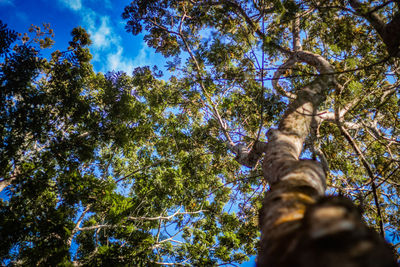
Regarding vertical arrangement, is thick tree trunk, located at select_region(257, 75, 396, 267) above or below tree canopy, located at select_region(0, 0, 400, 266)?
below

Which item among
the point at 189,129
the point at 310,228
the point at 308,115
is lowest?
the point at 310,228

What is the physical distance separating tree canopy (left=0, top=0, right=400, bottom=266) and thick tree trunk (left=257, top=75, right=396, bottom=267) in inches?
21.9

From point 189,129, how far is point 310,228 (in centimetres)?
819

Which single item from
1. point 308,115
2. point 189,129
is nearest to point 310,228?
point 308,115

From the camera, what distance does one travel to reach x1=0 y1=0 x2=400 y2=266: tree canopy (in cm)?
378

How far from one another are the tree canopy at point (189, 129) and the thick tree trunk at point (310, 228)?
555 millimetres

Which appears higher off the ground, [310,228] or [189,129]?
[189,129]

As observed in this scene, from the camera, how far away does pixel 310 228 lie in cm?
78

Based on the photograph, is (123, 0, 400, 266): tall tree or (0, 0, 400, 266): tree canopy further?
(0, 0, 400, 266): tree canopy

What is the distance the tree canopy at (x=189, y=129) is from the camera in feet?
12.4

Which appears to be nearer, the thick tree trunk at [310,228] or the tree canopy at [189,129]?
the thick tree trunk at [310,228]

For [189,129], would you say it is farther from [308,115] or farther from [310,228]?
[310,228]

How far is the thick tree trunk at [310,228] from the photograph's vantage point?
2.06ft

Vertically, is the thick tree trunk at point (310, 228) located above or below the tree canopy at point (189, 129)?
below
